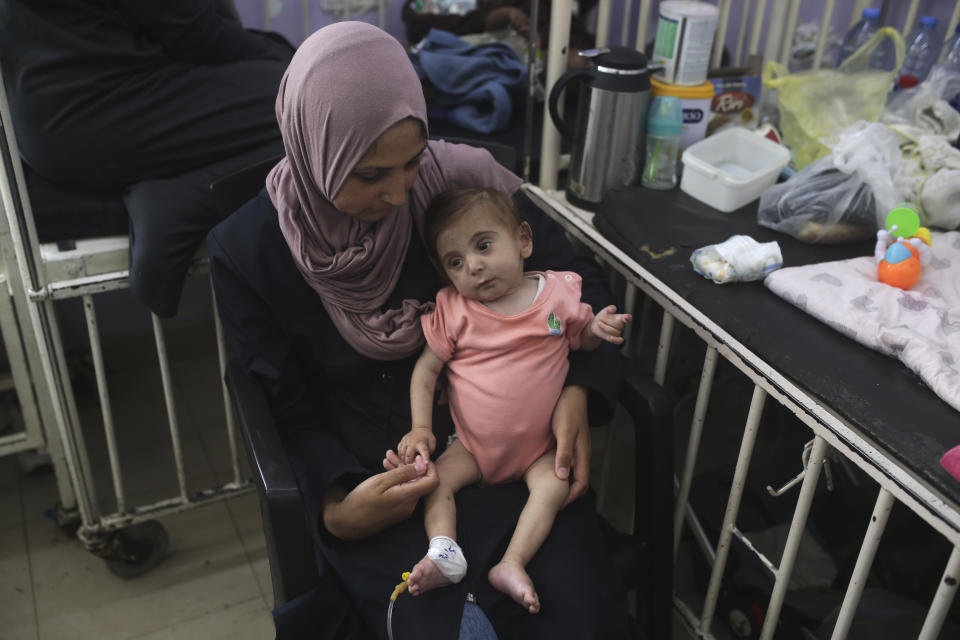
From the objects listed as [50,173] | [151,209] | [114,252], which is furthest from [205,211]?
[50,173]

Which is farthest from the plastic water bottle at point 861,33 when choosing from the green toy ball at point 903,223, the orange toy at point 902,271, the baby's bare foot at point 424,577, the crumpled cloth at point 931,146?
the baby's bare foot at point 424,577

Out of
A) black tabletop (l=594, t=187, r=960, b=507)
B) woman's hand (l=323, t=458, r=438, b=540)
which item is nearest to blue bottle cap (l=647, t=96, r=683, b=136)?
black tabletop (l=594, t=187, r=960, b=507)

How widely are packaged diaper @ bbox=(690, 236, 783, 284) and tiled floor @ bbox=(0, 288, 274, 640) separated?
1.30 meters

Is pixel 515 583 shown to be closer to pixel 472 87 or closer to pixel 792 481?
pixel 792 481

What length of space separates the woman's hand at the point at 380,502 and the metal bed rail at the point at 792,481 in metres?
0.54

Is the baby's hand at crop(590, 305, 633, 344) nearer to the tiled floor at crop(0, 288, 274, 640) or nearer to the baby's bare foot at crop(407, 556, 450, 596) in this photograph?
the baby's bare foot at crop(407, 556, 450, 596)

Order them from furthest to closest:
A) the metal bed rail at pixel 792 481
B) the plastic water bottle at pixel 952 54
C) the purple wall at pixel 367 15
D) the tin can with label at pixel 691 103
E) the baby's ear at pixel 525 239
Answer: the purple wall at pixel 367 15, the plastic water bottle at pixel 952 54, the tin can with label at pixel 691 103, the baby's ear at pixel 525 239, the metal bed rail at pixel 792 481

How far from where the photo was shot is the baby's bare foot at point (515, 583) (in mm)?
1169

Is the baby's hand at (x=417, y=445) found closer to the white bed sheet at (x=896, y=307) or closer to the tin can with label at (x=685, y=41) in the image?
the white bed sheet at (x=896, y=307)

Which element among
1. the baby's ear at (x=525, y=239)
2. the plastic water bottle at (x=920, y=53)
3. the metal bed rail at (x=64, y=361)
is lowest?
the metal bed rail at (x=64, y=361)

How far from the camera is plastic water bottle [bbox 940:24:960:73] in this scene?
193cm

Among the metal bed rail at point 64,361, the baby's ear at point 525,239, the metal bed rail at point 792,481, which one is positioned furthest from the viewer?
the metal bed rail at point 64,361

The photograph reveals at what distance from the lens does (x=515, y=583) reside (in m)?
1.18

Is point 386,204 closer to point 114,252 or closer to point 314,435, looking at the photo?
point 314,435
